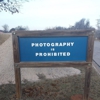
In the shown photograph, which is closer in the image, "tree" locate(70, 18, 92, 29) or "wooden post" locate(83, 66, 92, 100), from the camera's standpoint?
"wooden post" locate(83, 66, 92, 100)

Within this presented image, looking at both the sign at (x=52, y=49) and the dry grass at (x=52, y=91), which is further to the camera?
the dry grass at (x=52, y=91)

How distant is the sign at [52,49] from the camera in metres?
3.47

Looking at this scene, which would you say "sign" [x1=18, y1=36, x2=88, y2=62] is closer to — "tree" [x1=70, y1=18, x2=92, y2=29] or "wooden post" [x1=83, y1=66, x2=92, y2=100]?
"wooden post" [x1=83, y1=66, x2=92, y2=100]

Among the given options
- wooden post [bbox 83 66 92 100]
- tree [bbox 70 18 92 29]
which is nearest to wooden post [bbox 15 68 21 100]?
wooden post [bbox 83 66 92 100]

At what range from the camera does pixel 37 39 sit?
3.48 metres

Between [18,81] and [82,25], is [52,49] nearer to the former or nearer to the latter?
[18,81]

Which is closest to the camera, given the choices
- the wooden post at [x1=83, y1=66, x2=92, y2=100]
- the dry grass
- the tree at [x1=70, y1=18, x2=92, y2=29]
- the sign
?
the sign

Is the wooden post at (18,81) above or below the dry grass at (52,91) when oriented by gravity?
above

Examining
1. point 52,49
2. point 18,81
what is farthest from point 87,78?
point 18,81

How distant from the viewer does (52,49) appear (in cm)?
351

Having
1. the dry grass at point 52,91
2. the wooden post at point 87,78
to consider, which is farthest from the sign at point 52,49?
the dry grass at point 52,91

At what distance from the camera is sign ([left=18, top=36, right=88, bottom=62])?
11.4 ft

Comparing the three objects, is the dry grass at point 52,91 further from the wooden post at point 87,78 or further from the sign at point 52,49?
the sign at point 52,49

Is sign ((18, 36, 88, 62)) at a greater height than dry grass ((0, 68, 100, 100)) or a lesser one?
greater
